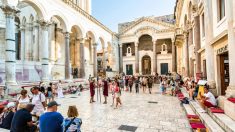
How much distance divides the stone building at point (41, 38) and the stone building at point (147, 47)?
309 inches

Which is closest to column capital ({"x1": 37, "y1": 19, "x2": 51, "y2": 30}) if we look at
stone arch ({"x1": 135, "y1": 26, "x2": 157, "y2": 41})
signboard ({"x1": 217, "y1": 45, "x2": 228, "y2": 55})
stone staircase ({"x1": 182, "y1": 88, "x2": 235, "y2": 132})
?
signboard ({"x1": 217, "y1": 45, "x2": 228, "y2": 55})

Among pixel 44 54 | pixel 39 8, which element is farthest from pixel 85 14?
pixel 44 54

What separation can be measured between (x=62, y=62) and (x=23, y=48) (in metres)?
5.00

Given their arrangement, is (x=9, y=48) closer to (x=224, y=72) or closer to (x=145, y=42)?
(x=224, y=72)

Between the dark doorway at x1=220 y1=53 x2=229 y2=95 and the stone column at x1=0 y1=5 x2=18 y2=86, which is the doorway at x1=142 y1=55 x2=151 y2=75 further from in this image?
the stone column at x1=0 y1=5 x2=18 y2=86

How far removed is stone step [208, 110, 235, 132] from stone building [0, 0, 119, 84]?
12054 millimetres

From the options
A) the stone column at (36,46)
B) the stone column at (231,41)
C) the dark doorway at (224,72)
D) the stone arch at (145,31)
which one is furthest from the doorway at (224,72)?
the stone arch at (145,31)

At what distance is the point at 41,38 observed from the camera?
14.5 m

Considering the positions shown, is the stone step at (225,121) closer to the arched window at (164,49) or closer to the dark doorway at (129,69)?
the arched window at (164,49)

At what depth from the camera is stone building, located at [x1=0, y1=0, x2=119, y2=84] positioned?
10.9 metres

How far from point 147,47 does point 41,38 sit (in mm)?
23398

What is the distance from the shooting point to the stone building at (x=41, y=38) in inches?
427

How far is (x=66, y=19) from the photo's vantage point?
16.9 metres

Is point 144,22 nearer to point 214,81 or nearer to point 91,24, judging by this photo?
point 91,24
